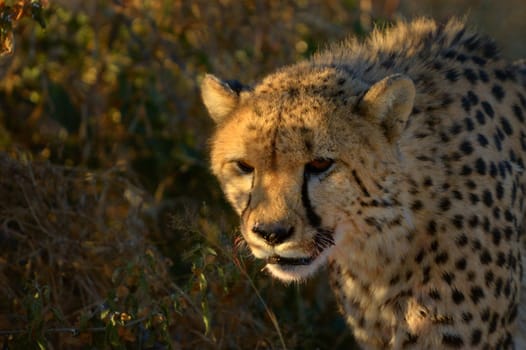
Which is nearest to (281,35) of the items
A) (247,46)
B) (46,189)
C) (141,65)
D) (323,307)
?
(247,46)

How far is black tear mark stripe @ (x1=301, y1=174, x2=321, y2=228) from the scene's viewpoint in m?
2.52

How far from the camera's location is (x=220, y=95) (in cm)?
288

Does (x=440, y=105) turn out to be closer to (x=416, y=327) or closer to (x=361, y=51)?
(x=361, y=51)

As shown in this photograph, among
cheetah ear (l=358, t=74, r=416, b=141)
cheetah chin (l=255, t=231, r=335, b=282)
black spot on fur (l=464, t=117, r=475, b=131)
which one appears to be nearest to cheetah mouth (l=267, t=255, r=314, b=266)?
cheetah chin (l=255, t=231, r=335, b=282)

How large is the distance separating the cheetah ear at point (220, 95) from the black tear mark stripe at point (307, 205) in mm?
454

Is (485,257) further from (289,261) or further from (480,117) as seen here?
(289,261)

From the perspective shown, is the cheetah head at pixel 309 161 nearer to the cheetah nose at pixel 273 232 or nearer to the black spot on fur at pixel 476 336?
the cheetah nose at pixel 273 232

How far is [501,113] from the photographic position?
296 cm

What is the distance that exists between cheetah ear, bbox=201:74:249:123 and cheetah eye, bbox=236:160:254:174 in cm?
25

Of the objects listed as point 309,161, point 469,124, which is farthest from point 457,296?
point 309,161

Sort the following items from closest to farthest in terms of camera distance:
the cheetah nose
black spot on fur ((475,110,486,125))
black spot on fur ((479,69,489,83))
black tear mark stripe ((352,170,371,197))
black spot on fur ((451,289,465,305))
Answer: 1. the cheetah nose
2. black tear mark stripe ((352,170,371,197))
3. black spot on fur ((451,289,465,305))
4. black spot on fur ((475,110,486,125))
5. black spot on fur ((479,69,489,83))

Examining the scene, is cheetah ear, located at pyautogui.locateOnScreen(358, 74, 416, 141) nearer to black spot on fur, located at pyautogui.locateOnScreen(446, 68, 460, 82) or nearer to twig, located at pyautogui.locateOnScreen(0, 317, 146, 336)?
black spot on fur, located at pyautogui.locateOnScreen(446, 68, 460, 82)

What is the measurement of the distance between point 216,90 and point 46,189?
3.03 feet

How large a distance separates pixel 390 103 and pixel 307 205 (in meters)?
0.37
